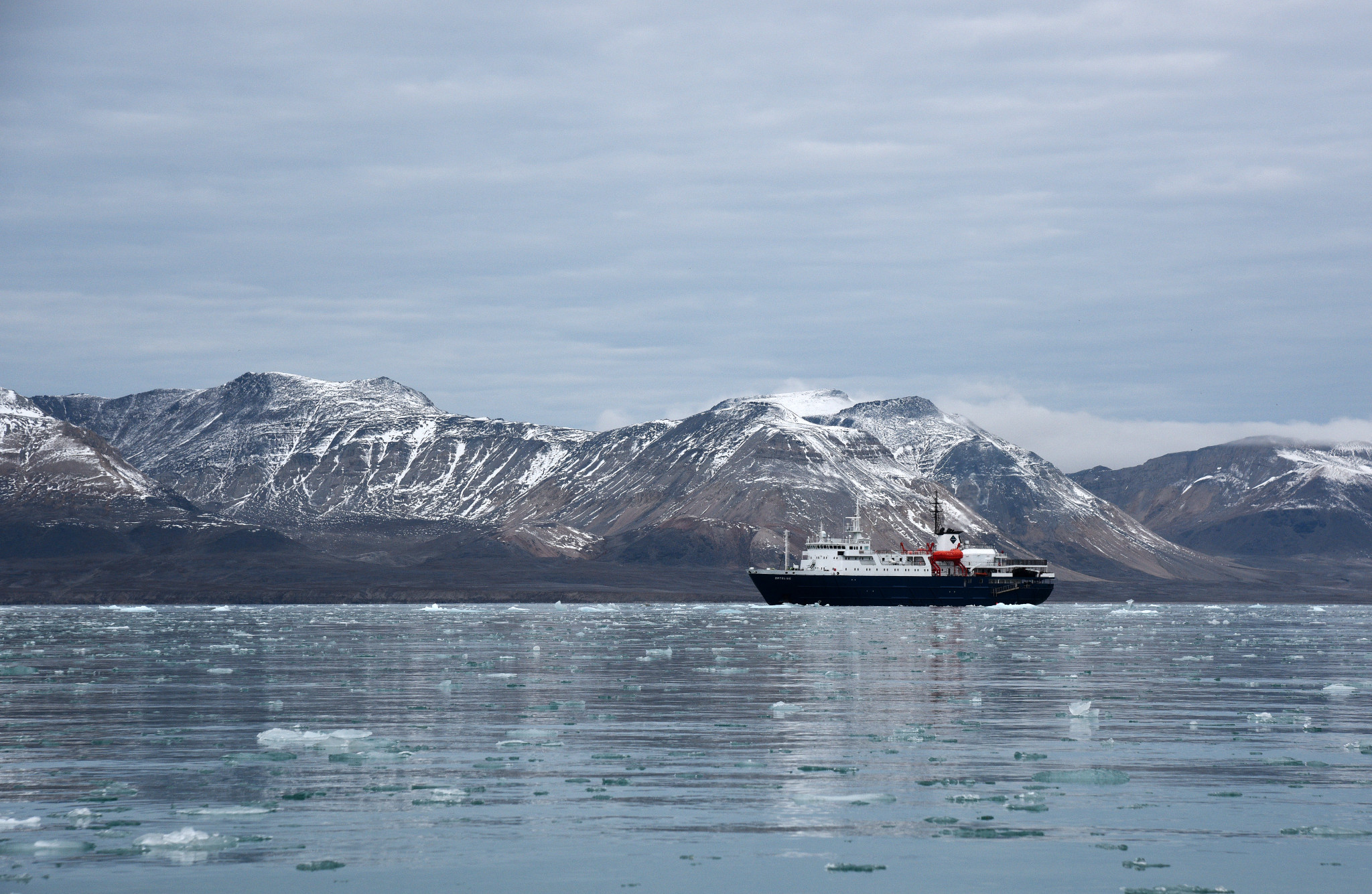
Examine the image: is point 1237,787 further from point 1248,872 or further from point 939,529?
point 939,529

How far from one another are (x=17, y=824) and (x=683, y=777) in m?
→ 11.3

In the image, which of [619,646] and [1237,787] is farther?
[619,646]

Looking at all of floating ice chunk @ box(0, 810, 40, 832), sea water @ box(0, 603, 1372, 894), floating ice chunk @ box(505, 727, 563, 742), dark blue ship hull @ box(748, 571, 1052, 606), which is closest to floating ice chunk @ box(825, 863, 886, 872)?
sea water @ box(0, 603, 1372, 894)

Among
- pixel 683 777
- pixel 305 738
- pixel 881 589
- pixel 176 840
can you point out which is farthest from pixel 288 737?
pixel 881 589

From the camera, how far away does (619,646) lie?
2842 inches

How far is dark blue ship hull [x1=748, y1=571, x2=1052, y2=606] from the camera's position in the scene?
6550 inches

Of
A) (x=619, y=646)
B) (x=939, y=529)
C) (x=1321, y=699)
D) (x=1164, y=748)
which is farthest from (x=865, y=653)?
(x=939, y=529)

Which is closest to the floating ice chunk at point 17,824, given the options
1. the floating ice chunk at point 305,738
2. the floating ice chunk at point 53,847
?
the floating ice chunk at point 53,847

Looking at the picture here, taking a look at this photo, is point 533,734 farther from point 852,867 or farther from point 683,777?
point 852,867

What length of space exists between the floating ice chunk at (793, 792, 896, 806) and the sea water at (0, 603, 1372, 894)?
0.11 meters

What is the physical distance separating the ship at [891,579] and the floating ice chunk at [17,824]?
14666 cm

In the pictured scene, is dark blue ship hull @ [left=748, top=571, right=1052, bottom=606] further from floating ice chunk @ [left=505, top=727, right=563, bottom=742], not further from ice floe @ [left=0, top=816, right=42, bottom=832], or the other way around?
ice floe @ [left=0, top=816, right=42, bottom=832]

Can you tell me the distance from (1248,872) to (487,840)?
1069 centimetres

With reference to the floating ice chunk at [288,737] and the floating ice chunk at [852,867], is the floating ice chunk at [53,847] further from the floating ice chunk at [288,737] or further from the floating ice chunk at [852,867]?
A: the floating ice chunk at [852,867]
